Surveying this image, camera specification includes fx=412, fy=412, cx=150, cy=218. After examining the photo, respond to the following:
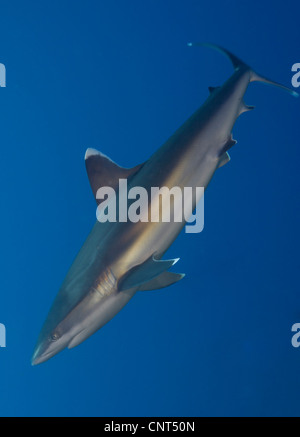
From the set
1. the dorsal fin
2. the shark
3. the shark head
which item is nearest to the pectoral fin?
the shark

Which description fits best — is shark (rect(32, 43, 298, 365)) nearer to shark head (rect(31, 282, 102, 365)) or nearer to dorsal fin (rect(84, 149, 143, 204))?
shark head (rect(31, 282, 102, 365))

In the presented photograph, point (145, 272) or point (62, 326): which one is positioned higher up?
point (145, 272)

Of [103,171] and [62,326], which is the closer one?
[62,326]

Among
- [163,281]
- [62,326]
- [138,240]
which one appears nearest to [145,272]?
[138,240]

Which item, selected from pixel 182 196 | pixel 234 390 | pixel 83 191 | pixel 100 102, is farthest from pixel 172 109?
pixel 234 390

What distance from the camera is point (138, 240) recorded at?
238cm

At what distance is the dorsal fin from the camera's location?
8.35ft

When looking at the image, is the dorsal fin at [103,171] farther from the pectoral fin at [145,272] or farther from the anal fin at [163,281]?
the anal fin at [163,281]

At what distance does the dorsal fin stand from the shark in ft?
0.36

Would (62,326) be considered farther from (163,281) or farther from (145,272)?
(163,281)

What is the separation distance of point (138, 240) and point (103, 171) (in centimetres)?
51

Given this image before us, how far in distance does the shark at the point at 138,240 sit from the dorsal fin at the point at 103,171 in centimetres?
11

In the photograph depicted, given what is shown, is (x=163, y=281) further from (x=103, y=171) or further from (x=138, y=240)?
(x=103, y=171)

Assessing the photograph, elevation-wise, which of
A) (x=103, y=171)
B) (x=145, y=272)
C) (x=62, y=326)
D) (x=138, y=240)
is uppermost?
(x=103, y=171)
